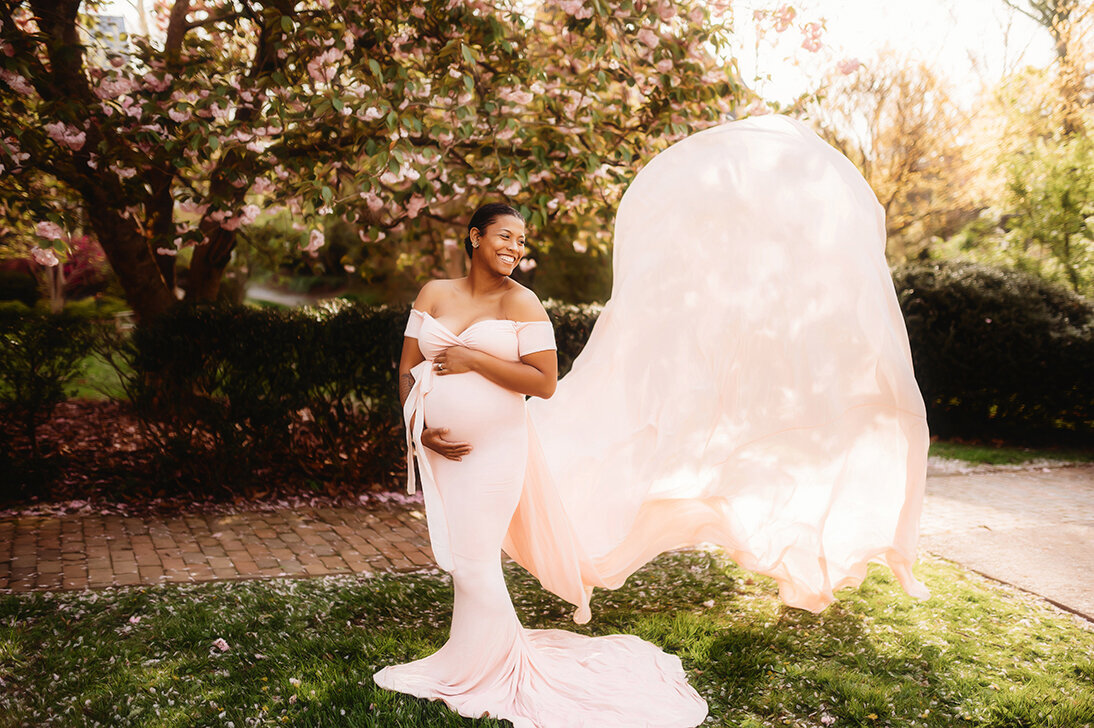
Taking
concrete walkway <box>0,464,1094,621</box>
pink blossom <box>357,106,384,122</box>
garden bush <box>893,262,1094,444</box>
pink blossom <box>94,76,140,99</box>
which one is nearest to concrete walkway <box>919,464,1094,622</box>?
concrete walkway <box>0,464,1094,621</box>

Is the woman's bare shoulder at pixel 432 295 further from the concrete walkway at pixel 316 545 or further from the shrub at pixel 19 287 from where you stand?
the shrub at pixel 19 287

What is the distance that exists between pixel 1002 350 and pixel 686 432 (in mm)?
7725

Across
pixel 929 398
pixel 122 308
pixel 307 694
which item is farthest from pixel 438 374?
pixel 122 308

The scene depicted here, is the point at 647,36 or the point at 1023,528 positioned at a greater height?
the point at 647,36

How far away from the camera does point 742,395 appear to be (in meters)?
4.28

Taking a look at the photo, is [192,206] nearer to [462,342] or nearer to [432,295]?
[432,295]

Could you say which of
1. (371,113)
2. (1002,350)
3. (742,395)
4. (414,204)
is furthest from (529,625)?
(1002,350)

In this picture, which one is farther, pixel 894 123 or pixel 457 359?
pixel 894 123

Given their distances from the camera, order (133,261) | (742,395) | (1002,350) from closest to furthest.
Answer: (742,395) → (133,261) → (1002,350)

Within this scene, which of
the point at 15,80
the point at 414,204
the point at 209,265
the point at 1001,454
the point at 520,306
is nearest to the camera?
the point at 520,306

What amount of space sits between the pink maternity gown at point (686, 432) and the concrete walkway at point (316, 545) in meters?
1.88

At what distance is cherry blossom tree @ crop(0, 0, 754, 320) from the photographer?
18.7ft

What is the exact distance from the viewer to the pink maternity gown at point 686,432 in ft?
11.7

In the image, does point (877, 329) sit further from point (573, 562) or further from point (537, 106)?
point (537, 106)
